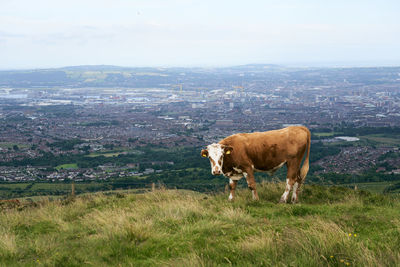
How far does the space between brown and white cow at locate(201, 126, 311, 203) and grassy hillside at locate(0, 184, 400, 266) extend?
0.60 meters

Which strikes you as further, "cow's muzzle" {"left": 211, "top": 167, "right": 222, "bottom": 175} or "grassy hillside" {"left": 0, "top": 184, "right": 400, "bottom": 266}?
"cow's muzzle" {"left": 211, "top": 167, "right": 222, "bottom": 175}

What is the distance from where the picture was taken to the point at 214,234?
6.53m

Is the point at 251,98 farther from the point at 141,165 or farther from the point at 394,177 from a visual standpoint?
the point at 394,177

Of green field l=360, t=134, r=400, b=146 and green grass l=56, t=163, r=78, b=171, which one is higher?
green field l=360, t=134, r=400, b=146

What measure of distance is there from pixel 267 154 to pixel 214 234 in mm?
3379

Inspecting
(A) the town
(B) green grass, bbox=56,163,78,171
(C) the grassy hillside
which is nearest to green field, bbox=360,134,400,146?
(A) the town

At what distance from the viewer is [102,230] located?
7.10 metres

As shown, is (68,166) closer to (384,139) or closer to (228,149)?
(228,149)

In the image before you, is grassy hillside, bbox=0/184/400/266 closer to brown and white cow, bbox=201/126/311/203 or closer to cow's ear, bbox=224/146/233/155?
Result: brown and white cow, bbox=201/126/311/203

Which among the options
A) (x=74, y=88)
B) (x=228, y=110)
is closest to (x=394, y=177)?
(x=228, y=110)

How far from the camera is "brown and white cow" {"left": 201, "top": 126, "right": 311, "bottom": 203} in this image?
933 centimetres

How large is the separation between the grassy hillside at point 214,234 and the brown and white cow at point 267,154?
597 mm

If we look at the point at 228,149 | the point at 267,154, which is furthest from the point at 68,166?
the point at 267,154

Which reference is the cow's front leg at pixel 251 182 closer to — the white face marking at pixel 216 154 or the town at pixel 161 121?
the white face marking at pixel 216 154
